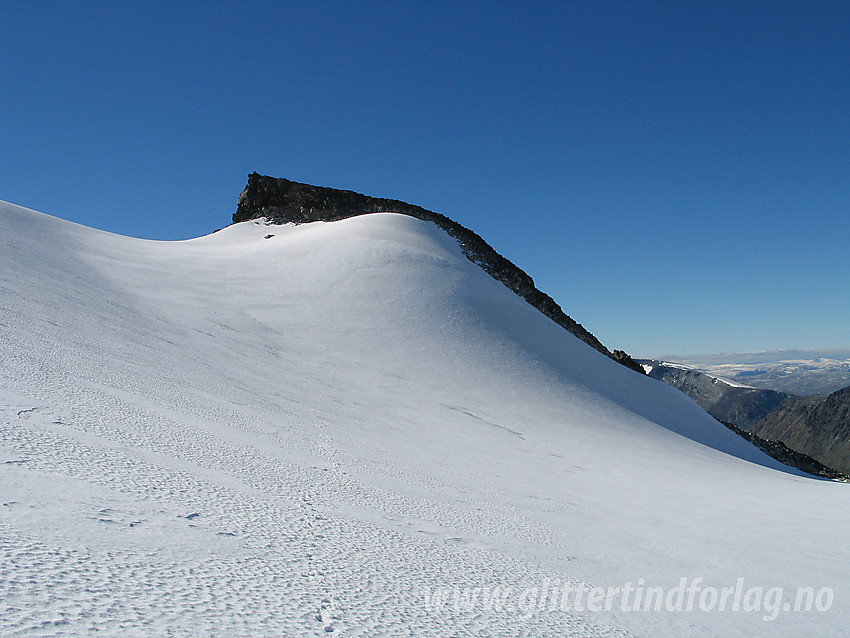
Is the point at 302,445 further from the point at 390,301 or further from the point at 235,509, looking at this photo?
the point at 390,301

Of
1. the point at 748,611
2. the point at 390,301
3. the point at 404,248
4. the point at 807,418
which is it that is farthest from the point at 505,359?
the point at 807,418

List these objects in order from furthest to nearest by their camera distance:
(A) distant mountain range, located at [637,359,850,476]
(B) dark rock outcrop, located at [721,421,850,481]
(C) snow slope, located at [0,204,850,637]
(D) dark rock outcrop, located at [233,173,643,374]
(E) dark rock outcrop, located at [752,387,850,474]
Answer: (A) distant mountain range, located at [637,359,850,476] → (E) dark rock outcrop, located at [752,387,850,474] → (D) dark rock outcrop, located at [233,173,643,374] → (B) dark rock outcrop, located at [721,421,850,481] → (C) snow slope, located at [0,204,850,637]

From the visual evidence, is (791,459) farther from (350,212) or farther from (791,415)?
(791,415)

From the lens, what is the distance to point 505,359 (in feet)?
51.5

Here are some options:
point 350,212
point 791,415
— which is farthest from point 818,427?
point 350,212

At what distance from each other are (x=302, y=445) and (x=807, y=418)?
110m

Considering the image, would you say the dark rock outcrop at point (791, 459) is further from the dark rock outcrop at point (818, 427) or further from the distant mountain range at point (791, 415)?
the dark rock outcrop at point (818, 427)

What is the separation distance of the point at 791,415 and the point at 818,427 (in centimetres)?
857

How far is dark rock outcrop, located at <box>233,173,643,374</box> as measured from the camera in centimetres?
2767

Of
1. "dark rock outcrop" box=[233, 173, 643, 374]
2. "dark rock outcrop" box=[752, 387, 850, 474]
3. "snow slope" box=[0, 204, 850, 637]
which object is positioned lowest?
"snow slope" box=[0, 204, 850, 637]

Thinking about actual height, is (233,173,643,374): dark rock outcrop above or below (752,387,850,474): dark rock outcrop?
above

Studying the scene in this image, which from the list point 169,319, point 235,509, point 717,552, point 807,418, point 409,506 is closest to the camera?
point 235,509

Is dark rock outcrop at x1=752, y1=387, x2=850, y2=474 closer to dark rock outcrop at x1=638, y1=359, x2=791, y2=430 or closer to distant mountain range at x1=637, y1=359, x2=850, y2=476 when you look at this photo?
distant mountain range at x1=637, y1=359, x2=850, y2=476

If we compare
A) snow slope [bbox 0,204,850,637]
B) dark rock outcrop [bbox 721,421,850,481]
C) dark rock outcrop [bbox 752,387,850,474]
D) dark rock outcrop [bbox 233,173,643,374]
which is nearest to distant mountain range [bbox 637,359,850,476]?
dark rock outcrop [bbox 752,387,850,474]
